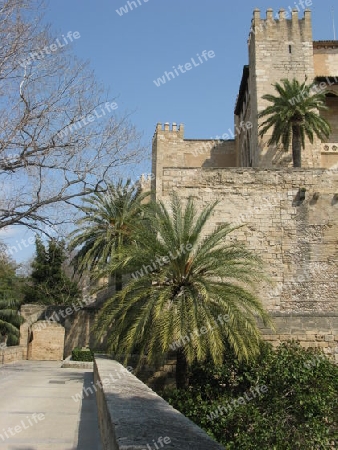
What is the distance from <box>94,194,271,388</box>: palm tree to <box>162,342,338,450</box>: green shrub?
488mm

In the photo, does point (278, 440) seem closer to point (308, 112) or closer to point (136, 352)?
point (136, 352)

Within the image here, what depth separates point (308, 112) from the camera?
65.3ft

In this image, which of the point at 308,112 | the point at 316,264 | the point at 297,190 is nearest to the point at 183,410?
the point at 316,264

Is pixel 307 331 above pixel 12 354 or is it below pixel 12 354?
above

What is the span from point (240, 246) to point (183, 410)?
3.77m

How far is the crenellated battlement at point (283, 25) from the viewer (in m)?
23.6

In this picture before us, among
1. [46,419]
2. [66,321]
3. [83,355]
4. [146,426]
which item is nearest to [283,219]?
[46,419]

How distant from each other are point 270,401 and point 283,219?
6.56m

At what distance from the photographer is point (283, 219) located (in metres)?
14.5

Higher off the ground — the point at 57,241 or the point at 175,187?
the point at 175,187

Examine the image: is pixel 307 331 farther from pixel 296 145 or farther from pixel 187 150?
pixel 187 150

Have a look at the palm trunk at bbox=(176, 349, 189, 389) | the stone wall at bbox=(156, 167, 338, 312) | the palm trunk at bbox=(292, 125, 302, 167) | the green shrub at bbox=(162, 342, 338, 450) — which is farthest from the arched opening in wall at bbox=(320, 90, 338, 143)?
the palm trunk at bbox=(176, 349, 189, 389)

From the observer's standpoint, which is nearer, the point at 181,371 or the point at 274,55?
the point at 181,371

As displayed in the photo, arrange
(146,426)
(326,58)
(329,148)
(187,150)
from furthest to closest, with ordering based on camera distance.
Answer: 1. (187,150)
2. (326,58)
3. (329,148)
4. (146,426)
